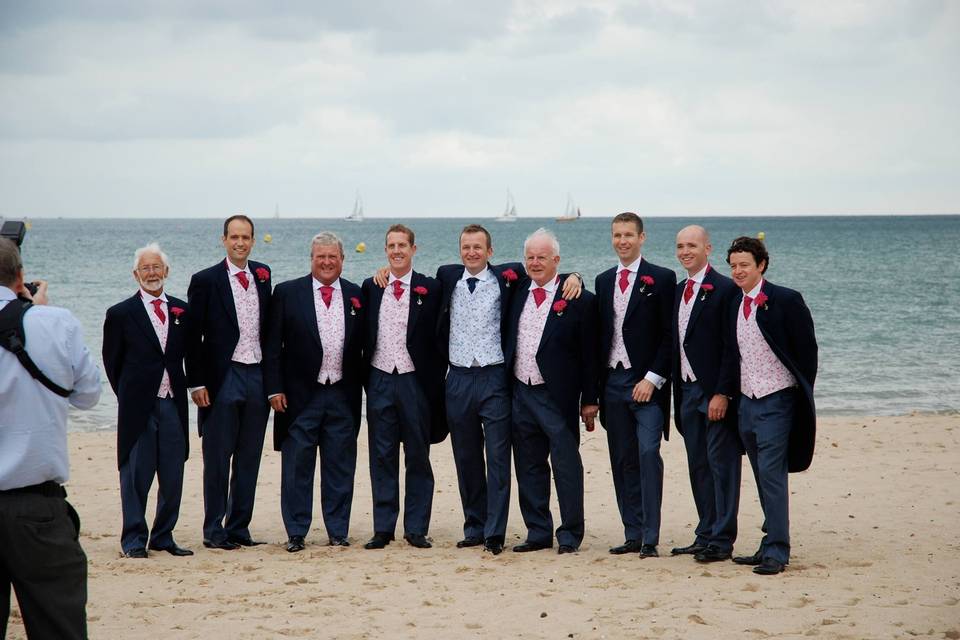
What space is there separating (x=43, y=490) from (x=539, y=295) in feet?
11.9

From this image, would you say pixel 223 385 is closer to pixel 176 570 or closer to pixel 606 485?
pixel 176 570

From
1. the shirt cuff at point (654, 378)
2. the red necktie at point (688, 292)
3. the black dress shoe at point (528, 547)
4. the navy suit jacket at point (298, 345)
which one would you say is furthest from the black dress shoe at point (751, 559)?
the navy suit jacket at point (298, 345)

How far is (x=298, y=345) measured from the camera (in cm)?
679

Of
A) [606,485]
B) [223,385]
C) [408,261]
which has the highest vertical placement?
[408,261]

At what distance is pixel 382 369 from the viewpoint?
6852 millimetres

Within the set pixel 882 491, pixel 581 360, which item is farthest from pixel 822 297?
pixel 581 360

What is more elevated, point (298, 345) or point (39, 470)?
point (298, 345)

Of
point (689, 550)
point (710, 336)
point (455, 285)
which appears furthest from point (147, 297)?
point (689, 550)

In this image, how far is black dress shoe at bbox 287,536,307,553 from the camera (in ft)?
22.1

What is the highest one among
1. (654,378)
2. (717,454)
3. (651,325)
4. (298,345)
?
(651,325)

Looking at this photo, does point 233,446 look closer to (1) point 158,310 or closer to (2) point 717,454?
(1) point 158,310

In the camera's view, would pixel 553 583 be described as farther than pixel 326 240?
No

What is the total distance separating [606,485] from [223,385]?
3.90 metres

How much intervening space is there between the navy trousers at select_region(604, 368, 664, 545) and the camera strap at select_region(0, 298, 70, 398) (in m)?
3.77
